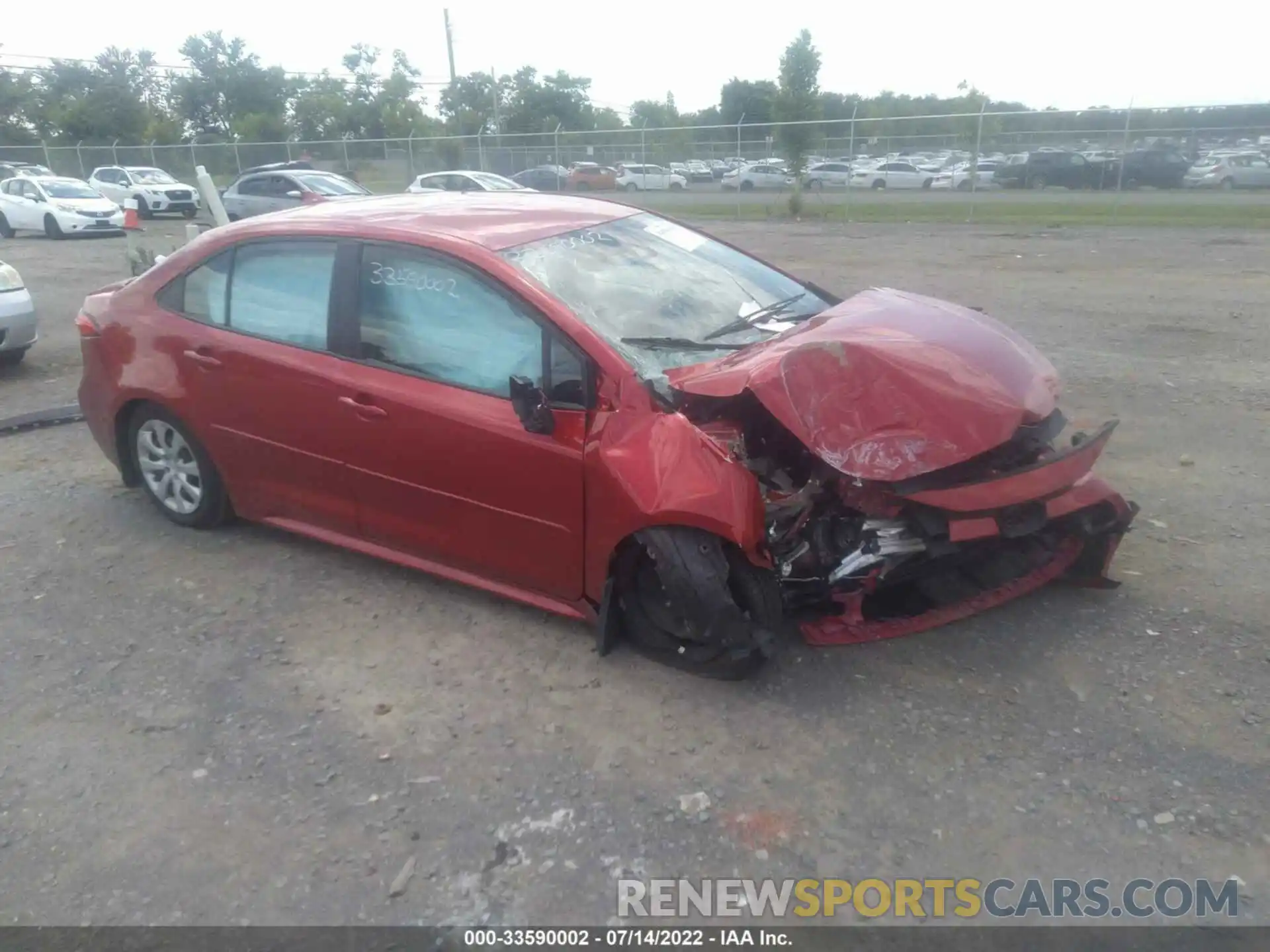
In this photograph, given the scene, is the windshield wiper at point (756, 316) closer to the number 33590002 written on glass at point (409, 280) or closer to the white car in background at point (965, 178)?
the number 33590002 written on glass at point (409, 280)

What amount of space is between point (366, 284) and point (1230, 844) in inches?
143

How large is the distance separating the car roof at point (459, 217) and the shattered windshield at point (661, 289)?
4.1 inches

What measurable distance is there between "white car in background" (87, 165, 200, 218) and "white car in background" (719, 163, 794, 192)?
15.5 meters

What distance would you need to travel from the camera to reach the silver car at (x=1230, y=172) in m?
21.7

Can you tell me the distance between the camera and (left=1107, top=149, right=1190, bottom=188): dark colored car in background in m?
22.4

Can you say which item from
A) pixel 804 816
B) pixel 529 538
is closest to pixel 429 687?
pixel 529 538

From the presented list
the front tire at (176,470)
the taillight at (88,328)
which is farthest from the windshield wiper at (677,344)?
the taillight at (88,328)

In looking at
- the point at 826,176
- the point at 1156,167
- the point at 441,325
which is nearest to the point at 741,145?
the point at 826,176

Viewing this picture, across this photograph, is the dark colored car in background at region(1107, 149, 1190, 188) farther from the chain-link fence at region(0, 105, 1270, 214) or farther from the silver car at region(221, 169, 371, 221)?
the silver car at region(221, 169, 371, 221)

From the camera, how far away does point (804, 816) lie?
3006 mm

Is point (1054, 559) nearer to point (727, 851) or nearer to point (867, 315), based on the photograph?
point (867, 315)

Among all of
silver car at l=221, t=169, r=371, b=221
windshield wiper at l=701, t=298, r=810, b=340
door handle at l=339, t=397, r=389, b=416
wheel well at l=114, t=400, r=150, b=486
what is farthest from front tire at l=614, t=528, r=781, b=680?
silver car at l=221, t=169, r=371, b=221
